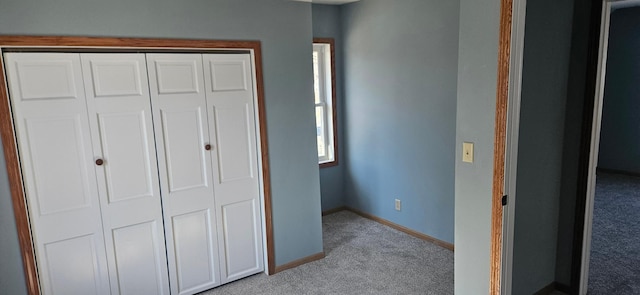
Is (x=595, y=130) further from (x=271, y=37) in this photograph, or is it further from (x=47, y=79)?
(x=47, y=79)

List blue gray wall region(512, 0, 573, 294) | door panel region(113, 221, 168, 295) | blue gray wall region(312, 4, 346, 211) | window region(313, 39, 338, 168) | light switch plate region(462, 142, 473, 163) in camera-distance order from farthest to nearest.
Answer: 1. window region(313, 39, 338, 168)
2. blue gray wall region(312, 4, 346, 211)
3. door panel region(113, 221, 168, 295)
4. blue gray wall region(512, 0, 573, 294)
5. light switch plate region(462, 142, 473, 163)

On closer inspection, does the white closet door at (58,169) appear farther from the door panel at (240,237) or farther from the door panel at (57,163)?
the door panel at (240,237)

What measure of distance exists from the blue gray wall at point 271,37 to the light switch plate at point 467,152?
144cm

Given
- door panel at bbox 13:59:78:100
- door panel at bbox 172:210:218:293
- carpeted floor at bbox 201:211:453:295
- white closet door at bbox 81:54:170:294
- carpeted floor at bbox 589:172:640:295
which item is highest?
door panel at bbox 13:59:78:100

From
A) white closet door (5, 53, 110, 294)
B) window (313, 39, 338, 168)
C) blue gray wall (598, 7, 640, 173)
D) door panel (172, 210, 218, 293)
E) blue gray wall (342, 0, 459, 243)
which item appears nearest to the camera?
white closet door (5, 53, 110, 294)

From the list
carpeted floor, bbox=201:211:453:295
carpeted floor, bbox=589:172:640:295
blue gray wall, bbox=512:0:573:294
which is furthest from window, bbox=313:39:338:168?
carpeted floor, bbox=589:172:640:295

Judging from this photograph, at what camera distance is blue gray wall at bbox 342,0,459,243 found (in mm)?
3414

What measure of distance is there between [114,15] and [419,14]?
2.42 m

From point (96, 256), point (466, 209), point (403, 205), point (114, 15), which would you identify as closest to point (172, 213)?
point (96, 256)

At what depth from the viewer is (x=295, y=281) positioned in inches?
121

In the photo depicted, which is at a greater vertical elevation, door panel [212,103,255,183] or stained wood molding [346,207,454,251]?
door panel [212,103,255,183]

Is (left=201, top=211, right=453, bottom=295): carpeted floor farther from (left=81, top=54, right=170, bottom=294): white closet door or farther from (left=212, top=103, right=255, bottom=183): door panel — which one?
(left=212, top=103, right=255, bottom=183): door panel

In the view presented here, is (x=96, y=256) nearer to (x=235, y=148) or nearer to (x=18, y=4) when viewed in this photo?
(x=235, y=148)

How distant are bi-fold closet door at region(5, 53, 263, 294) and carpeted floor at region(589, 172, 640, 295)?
2.61 metres
